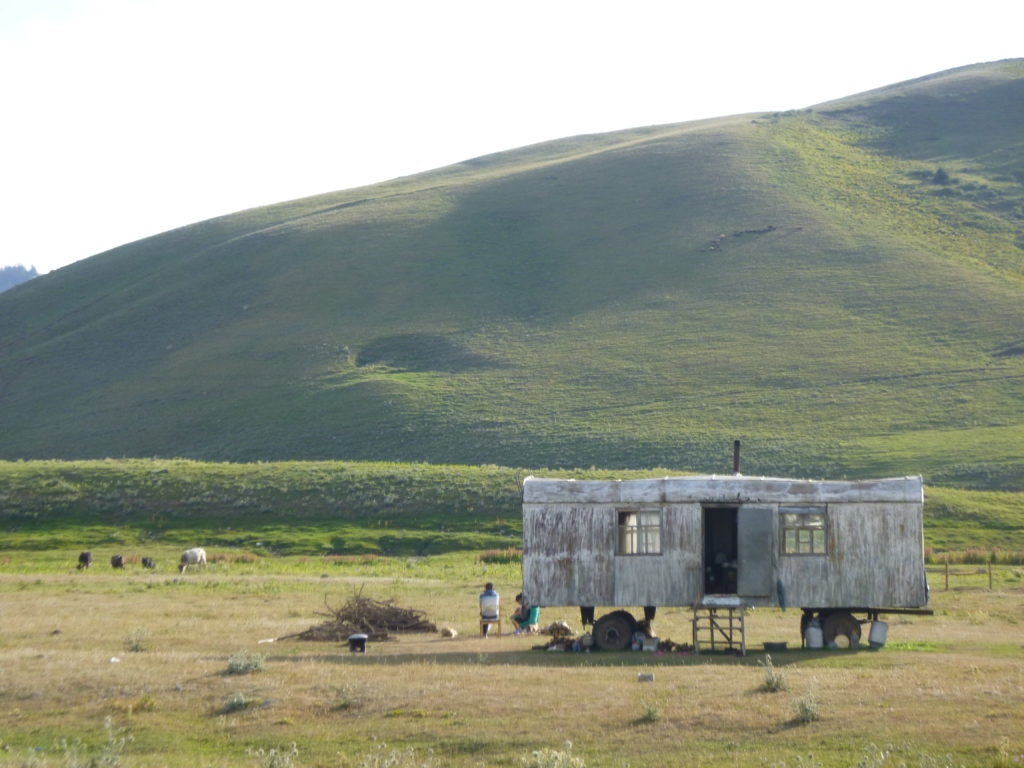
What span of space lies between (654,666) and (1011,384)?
62.1m

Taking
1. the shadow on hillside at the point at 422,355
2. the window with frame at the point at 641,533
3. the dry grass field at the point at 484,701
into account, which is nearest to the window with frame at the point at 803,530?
the dry grass field at the point at 484,701

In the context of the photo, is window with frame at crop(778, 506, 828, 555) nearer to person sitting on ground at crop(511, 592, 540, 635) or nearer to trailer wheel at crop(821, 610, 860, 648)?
trailer wheel at crop(821, 610, 860, 648)

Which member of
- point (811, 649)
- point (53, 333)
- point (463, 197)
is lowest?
point (811, 649)

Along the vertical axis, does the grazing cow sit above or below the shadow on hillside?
below

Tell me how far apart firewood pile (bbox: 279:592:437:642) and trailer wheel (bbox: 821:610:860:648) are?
8.06 m

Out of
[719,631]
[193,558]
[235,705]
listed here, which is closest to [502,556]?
[193,558]

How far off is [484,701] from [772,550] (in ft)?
27.6

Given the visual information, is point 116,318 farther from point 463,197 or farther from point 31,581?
point 31,581

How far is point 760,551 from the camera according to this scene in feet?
79.3

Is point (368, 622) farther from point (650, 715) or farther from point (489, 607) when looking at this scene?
point (650, 715)

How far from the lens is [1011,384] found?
76.8 metres

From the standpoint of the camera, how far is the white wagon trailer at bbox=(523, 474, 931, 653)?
79.1ft

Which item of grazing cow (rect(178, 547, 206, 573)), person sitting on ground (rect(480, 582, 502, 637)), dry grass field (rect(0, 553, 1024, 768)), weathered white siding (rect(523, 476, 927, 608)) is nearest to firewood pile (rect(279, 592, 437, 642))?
dry grass field (rect(0, 553, 1024, 768))

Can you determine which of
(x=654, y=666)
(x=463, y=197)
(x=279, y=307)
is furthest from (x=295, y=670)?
(x=463, y=197)
